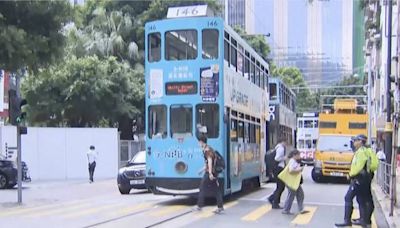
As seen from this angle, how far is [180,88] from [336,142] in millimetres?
13122

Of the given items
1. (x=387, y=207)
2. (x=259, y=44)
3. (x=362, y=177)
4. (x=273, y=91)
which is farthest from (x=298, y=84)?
(x=362, y=177)

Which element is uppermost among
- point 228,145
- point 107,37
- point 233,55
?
point 107,37

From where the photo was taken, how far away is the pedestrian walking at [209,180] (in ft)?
47.6

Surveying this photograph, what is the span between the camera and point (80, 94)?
35.7m

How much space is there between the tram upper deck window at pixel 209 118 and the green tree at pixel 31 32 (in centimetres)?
414

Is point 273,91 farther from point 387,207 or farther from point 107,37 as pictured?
point 107,37

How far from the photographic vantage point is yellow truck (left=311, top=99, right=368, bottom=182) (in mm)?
26453

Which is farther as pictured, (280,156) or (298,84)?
(298,84)

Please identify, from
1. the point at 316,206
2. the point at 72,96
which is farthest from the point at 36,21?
the point at 72,96

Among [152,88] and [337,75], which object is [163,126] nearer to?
[152,88]

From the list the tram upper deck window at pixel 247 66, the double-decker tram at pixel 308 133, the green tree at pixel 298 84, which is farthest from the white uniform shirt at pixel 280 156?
the green tree at pixel 298 84

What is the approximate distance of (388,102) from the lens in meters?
23.6

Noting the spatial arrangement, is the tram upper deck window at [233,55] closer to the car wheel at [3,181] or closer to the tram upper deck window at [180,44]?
the tram upper deck window at [180,44]

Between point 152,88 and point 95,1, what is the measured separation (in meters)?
31.5
